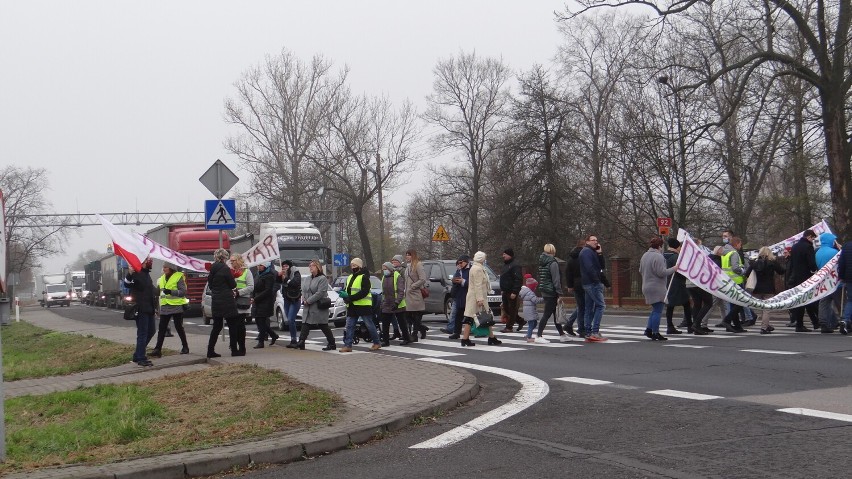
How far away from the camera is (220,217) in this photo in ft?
55.9

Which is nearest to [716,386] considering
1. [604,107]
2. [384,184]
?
[604,107]

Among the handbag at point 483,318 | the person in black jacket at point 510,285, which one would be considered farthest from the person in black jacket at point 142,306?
the person in black jacket at point 510,285

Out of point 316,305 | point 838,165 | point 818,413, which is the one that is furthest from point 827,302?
point 818,413

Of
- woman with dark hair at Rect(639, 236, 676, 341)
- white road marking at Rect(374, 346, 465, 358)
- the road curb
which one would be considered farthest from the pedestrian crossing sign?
the road curb

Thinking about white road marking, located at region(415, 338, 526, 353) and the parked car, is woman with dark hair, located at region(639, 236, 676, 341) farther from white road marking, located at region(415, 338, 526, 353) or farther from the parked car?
the parked car

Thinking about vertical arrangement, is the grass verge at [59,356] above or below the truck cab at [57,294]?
below

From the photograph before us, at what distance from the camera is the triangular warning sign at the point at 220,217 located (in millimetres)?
16969

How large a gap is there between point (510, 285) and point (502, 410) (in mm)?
10644

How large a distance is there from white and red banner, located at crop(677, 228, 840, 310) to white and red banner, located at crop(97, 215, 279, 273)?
7727mm

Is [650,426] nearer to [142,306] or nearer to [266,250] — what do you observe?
[142,306]

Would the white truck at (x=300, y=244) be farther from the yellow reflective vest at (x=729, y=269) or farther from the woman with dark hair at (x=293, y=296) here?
the yellow reflective vest at (x=729, y=269)

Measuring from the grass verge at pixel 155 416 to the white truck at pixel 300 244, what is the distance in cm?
2587

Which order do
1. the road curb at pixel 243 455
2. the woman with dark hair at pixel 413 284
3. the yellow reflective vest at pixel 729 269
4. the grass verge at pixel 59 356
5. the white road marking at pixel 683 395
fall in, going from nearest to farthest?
1. the road curb at pixel 243 455
2. the white road marking at pixel 683 395
3. the grass verge at pixel 59 356
4. the woman with dark hair at pixel 413 284
5. the yellow reflective vest at pixel 729 269

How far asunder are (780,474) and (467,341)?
11.5 metres
